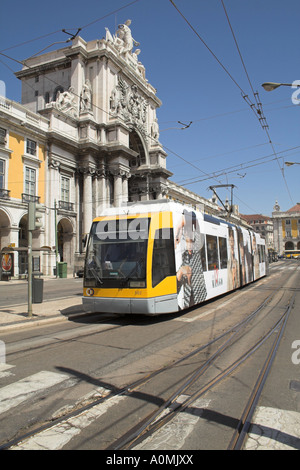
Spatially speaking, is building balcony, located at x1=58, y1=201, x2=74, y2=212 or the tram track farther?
building balcony, located at x1=58, y1=201, x2=74, y2=212

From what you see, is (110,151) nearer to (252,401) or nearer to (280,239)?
(252,401)

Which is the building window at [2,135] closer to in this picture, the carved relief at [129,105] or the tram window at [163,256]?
Result: the carved relief at [129,105]

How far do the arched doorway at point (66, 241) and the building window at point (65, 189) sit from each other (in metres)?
2.40

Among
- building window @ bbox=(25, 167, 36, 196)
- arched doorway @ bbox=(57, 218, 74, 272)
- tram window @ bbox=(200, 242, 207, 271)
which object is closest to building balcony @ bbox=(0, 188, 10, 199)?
building window @ bbox=(25, 167, 36, 196)

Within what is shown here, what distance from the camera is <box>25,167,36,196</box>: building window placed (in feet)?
101

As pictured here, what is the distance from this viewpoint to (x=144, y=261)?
866cm

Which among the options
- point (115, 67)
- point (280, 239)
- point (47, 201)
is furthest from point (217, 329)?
point (280, 239)

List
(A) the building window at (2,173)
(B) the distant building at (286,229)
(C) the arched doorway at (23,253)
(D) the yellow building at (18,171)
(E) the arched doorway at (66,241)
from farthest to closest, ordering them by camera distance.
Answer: (B) the distant building at (286,229) → (E) the arched doorway at (66,241) → (C) the arched doorway at (23,253) → (D) the yellow building at (18,171) → (A) the building window at (2,173)

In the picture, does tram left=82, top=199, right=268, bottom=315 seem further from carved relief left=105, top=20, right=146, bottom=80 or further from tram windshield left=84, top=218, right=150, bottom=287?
carved relief left=105, top=20, right=146, bottom=80

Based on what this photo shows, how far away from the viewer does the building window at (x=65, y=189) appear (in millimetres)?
35344

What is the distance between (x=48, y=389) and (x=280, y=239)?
400 feet

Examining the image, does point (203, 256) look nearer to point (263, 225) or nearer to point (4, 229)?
point (4, 229)

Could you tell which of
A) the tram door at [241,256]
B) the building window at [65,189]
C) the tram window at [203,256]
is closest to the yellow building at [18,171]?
the building window at [65,189]

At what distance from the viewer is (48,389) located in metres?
4.44
